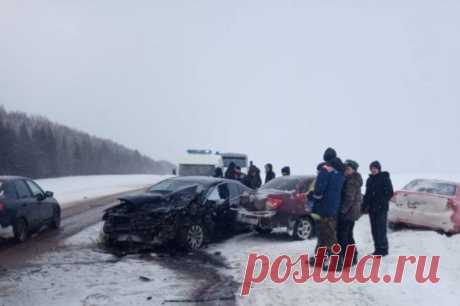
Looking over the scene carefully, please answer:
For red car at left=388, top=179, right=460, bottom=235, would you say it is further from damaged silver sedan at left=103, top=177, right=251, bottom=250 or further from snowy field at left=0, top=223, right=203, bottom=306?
snowy field at left=0, top=223, right=203, bottom=306

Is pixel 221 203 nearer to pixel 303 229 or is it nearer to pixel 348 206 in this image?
pixel 303 229

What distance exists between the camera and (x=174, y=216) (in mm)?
9891

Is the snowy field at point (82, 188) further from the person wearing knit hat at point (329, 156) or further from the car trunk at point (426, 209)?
the person wearing knit hat at point (329, 156)

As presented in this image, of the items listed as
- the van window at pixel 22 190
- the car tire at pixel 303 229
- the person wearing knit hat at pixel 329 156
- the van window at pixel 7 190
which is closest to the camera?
the person wearing knit hat at pixel 329 156

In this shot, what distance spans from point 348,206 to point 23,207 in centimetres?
709

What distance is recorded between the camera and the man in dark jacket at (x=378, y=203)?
8.93 metres

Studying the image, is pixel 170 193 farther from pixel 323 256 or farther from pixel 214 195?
pixel 323 256

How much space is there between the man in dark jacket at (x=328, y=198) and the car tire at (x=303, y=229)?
3627 millimetres

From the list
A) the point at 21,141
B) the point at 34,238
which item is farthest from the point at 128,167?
the point at 34,238


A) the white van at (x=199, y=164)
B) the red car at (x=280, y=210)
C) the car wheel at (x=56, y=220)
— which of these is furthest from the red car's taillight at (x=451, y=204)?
the white van at (x=199, y=164)

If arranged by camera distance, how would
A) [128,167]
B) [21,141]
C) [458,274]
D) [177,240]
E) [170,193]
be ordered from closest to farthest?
[458,274], [177,240], [170,193], [21,141], [128,167]

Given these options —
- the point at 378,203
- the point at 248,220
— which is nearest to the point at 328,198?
the point at 378,203

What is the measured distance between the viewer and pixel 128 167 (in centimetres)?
12612

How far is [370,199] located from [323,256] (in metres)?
1.77
